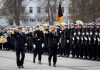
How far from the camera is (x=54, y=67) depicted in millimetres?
21328

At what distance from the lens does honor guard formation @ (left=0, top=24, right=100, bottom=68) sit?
69.8 feet

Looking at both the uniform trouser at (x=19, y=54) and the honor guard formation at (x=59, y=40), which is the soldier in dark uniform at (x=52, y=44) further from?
the uniform trouser at (x=19, y=54)

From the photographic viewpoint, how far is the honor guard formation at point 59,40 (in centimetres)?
2128

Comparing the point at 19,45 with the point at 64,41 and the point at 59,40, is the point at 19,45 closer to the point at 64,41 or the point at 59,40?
the point at 59,40

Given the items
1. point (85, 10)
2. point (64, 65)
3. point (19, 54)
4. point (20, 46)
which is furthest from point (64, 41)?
point (85, 10)

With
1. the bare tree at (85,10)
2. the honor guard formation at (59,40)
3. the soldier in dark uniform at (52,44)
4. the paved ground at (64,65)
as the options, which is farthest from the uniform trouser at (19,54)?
the bare tree at (85,10)

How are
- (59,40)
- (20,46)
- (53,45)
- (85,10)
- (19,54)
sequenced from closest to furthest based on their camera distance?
(20,46)
(19,54)
(53,45)
(59,40)
(85,10)

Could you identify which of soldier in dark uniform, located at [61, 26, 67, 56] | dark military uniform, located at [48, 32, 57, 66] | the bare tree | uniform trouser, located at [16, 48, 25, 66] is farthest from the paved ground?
the bare tree

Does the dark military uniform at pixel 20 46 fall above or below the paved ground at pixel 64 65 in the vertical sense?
above

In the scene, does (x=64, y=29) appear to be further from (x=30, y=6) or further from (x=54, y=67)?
(x=30, y=6)

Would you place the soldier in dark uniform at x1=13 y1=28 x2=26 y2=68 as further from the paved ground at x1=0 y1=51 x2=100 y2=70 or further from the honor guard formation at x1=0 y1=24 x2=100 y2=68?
the paved ground at x1=0 y1=51 x2=100 y2=70

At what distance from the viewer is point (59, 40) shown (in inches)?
997

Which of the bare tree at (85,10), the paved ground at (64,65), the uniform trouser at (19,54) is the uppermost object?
the bare tree at (85,10)


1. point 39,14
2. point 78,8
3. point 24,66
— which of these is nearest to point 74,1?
point 78,8
